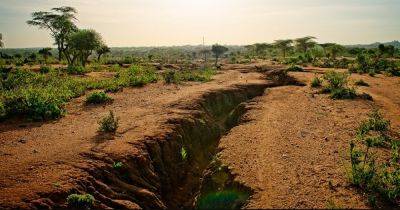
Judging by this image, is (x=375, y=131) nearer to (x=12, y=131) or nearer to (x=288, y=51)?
(x=12, y=131)

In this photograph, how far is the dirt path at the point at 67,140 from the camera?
7.75 meters

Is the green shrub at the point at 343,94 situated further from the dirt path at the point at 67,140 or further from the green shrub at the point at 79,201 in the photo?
the green shrub at the point at 79,201

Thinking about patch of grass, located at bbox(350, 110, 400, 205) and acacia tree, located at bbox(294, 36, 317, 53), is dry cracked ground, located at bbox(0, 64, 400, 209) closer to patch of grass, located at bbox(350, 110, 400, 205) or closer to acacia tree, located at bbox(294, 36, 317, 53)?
patch of grass, located at bbox(350, 110, 400, 205)

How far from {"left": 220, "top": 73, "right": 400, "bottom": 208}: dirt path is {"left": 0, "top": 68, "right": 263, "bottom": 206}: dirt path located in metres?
2.93

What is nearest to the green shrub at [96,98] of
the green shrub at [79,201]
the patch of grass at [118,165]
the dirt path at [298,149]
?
the dirt path at [298,149]

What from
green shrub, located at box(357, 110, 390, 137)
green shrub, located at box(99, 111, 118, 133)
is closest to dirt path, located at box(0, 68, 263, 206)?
green shrub, located at box(99, 111, 118, 133)

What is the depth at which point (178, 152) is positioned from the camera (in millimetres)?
11805

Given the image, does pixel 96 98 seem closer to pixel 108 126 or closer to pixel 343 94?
pixel 108 126

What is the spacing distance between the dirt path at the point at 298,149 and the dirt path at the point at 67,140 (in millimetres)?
2929

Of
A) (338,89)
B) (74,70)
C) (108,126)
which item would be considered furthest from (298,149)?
(74,70)

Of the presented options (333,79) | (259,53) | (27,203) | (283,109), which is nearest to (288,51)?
(259,53)

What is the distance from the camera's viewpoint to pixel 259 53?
77000mm

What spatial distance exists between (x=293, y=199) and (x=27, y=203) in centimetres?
521

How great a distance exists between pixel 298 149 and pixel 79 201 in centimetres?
621
